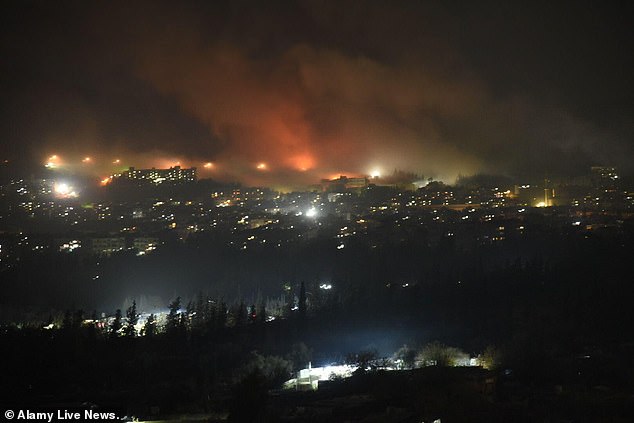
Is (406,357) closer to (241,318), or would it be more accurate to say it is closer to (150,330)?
(241,318)

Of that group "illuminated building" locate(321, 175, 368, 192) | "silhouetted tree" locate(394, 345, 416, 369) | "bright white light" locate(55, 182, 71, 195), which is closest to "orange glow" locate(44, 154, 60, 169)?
"bright white light" locate(55, 182, 71, 195)

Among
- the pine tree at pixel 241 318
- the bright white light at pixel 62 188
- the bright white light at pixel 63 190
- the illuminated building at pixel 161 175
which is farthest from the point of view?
the illuminated building at pixel 161 175

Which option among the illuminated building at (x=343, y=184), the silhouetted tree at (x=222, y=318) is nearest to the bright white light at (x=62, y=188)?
the illuminated building at (x=343, y=184)

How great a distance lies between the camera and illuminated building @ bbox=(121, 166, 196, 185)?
52688 mm

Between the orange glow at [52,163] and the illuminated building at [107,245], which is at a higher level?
the orange glow at [52,163]

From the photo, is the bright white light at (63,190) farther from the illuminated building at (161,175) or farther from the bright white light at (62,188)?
the illuminated building at (161,175)

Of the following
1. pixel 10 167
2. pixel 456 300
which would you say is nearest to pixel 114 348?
pixel 456 300

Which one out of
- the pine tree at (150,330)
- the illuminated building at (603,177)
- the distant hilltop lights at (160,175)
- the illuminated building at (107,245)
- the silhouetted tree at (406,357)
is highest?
the distant hilltop lights at (160,175)

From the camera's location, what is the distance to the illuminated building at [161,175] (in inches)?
2074

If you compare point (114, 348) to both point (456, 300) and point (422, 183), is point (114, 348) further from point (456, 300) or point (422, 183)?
point (422, 183)

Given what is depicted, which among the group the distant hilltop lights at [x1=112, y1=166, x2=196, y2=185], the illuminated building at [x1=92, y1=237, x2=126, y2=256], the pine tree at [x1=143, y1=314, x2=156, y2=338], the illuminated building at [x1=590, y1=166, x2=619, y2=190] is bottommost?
the pine tree at [x1=143, y1=314, x2=156, y2=338]

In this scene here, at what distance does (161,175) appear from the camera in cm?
5353

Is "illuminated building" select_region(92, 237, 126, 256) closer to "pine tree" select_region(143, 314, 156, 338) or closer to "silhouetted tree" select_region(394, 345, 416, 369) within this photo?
"pine tree" select_region(143, 314, 156, 338)

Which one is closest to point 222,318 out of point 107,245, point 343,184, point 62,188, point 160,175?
point 107,245
